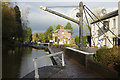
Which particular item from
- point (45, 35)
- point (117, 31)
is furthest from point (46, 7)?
point (45, 35)

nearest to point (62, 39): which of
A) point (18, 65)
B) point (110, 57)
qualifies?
point (18, 65)

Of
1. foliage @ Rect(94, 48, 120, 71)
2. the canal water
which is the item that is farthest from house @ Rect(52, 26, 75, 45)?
foliage @ Rect(94, 48, 120, 71)

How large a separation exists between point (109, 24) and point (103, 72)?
2216 cm

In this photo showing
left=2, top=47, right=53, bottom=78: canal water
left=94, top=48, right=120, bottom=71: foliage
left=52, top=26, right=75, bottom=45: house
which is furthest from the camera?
left=52, top=26, right=75, bottom=45: house

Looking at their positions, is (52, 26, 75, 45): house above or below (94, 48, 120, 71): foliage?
above

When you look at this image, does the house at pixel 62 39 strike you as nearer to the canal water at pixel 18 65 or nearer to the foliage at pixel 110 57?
the canal water at pixel 18 65

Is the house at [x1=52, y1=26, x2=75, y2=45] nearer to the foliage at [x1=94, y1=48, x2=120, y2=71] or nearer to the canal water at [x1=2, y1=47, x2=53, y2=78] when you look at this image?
the canal water at [x1=2, y1=47, x2=53, y2=78]

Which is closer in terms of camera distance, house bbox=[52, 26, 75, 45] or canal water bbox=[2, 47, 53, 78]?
canal water bbox=[2, 47, 53, 78]

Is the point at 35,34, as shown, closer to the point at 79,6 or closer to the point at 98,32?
the point at 98,32

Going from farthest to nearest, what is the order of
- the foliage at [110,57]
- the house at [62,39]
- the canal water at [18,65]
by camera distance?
the house at [62,39] < the canal water at [18,65] < the foliage at [110,57]

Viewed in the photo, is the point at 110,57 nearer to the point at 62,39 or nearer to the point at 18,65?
the point at 18,65

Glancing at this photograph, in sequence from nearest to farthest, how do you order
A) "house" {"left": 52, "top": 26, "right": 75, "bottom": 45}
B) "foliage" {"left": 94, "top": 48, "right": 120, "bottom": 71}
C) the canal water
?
"foliage" {"left": 94, "top": 48, "right": 120, "bottom": 71} < the canal water < "house" {"left": 52, "top": 26, "right": 75, "bottom": 45}

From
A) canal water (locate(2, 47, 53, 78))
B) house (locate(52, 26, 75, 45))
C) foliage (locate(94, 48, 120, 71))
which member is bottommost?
canal water (locate(2, 47, 53, 78))

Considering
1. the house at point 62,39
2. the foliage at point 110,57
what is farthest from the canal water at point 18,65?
the house at point 62,39
